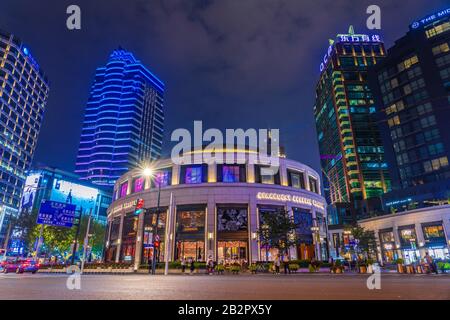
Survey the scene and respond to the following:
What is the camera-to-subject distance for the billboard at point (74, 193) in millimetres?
111938

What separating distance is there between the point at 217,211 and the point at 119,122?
136771mm

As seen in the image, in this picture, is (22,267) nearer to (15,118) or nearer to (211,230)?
(211,230)

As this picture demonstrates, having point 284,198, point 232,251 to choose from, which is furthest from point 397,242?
point 232,251

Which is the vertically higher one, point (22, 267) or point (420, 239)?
point (420, 239)

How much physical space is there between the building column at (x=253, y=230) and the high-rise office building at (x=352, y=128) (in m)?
69.8

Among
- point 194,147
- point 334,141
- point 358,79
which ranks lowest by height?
point 194,147

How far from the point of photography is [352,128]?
360ft

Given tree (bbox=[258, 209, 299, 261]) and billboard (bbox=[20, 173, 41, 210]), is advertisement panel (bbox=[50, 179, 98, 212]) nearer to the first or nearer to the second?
billboard (bbox=[20, 173, 41, 210])

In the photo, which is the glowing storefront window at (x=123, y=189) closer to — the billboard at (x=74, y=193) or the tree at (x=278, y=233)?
the tree at (x=278, y=233)

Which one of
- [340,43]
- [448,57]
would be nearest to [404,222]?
[448,57]
